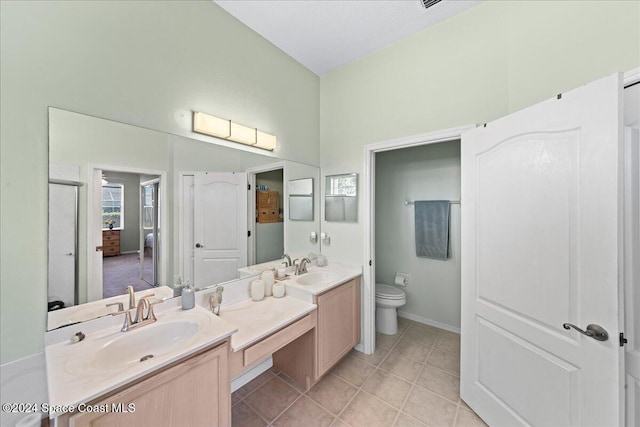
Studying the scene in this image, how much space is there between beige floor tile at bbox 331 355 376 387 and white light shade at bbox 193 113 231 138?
2.18 metres

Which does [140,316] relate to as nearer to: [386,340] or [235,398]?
[235,398]

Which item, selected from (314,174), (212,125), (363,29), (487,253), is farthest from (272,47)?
(487,253)

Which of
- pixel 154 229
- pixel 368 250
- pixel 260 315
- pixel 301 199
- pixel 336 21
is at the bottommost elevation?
pixel 260 315

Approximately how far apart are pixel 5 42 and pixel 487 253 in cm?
264

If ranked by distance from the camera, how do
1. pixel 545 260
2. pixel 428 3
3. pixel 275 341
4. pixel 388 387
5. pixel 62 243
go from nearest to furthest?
1. pixel 62 243
2. pixel 545 260
3. pixel 275 341
4. pixel 428 3
5. pixel 388 387

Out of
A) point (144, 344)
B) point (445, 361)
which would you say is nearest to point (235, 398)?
point (144, 344)

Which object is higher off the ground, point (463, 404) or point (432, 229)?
point (432, 229)

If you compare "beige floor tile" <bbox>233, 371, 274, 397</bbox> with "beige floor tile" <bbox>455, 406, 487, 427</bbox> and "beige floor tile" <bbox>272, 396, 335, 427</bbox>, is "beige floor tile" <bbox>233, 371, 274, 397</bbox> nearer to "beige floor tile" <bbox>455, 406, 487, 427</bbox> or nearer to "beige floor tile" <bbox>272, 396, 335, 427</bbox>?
"beige floor tile" <bbox>272, 396, 335, 427</bbox>

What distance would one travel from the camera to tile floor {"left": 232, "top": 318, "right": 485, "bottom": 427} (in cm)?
156

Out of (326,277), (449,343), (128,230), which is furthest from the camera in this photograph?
(449,343)

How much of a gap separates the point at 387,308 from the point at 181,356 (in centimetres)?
223

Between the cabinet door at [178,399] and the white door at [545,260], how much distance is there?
1.61m

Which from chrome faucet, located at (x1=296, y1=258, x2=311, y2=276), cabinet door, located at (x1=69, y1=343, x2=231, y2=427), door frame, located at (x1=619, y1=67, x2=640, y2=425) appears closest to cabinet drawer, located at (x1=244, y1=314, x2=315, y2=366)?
cabinet door, located at (x1=69, y1=343, x2=231, y2=427)

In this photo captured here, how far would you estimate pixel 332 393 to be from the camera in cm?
179
